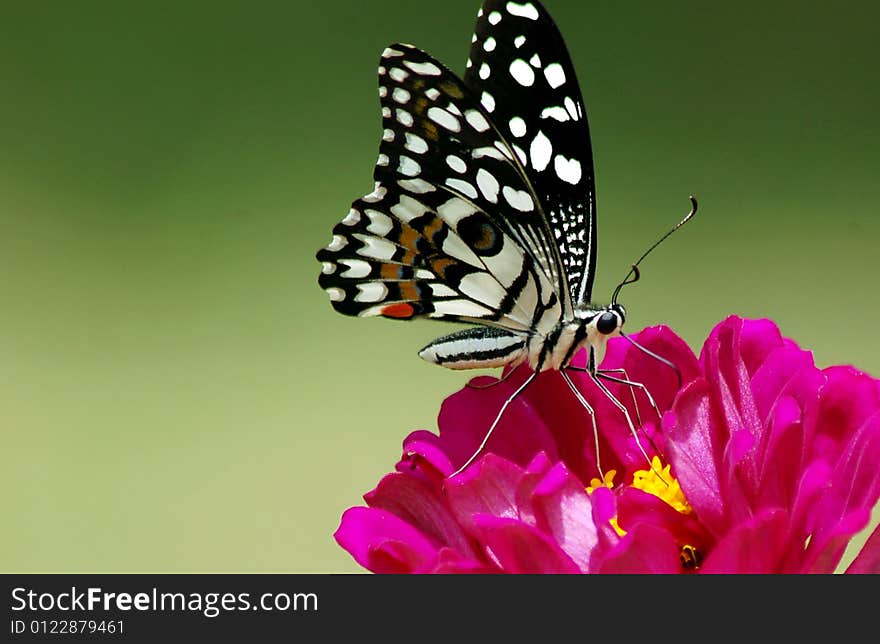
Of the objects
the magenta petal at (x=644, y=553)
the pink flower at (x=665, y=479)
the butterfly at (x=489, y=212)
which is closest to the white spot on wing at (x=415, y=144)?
the butterfly at (x=489, y=212)

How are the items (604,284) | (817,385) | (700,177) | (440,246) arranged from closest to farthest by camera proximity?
(817,385) < (440,246) < (604,284) < (700,177)

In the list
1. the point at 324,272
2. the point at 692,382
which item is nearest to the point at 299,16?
the point at 324,272

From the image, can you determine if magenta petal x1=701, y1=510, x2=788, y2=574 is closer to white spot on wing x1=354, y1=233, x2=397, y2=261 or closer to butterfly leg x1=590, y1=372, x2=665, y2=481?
butterfly leg x1=590, y1=372, x2=665, y2=481

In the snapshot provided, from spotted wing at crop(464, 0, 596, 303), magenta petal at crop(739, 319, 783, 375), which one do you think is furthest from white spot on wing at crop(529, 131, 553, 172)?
magenta petal at crop(739, 319, 783, 375)

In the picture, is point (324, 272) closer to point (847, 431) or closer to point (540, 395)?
point (540, 395)

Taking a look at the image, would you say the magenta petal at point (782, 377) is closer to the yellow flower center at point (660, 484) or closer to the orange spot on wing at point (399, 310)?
the yellow flower center at point (660, 484)

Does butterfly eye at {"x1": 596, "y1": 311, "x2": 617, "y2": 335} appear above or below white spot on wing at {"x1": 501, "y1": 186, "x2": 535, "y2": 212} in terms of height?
below

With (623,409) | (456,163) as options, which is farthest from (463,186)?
(623,409)
